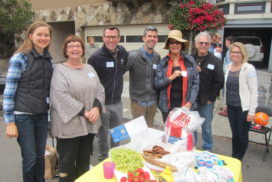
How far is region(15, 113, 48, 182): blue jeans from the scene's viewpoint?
92.5 inches

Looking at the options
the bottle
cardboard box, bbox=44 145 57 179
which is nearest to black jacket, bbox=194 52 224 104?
the bottle

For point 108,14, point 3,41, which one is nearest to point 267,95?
point 108,14

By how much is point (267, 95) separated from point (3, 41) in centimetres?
1216

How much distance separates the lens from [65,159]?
2480 millimetres

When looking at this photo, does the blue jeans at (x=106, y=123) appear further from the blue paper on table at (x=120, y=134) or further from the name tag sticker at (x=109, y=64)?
the blue paper on table at (x=120, y=134)

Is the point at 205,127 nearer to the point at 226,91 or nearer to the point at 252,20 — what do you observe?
the point at 226,91

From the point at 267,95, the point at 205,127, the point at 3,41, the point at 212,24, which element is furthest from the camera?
the point at 3,41

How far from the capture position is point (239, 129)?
3.23m

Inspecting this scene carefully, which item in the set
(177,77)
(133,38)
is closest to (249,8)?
(133,38)

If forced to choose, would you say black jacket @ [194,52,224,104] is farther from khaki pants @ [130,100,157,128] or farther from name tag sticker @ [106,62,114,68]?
name tag sticker @ [106,62,114,68]

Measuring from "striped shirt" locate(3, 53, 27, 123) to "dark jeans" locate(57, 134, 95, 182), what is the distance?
0.55m

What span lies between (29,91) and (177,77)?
172cm

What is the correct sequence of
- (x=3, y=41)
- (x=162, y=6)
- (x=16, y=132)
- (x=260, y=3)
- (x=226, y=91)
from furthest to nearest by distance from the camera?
(x=3, y=41) < (x=260, y=3) < (x=162, y=6) < (x=226, y=91) < (x=16, y=132)

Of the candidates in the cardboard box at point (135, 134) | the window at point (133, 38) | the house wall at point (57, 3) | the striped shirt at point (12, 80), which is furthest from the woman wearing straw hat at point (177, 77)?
the house wall at point (57, 3)
